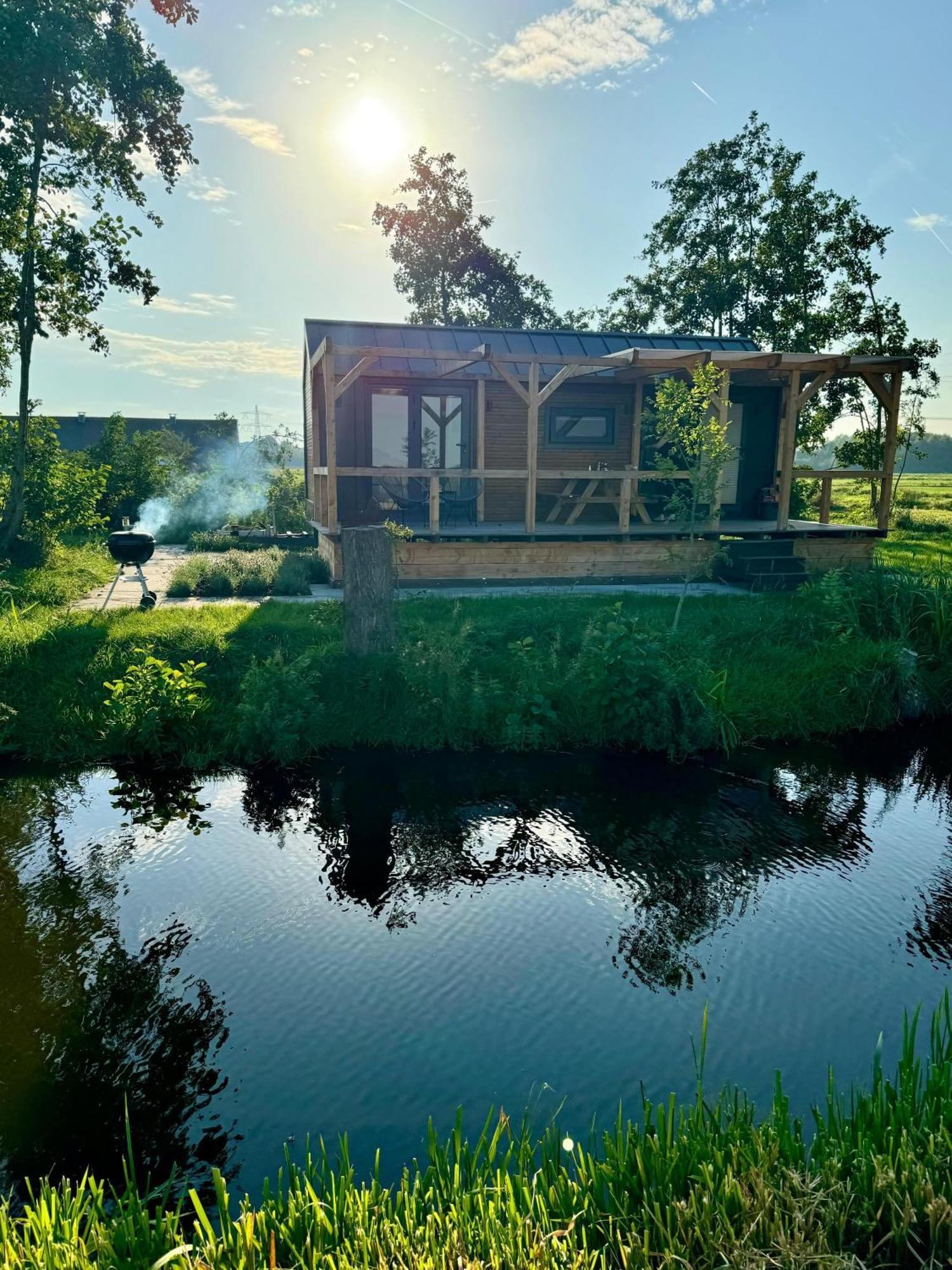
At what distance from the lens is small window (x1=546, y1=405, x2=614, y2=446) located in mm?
15734

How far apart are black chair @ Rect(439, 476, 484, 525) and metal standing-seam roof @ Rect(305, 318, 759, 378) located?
192 cm

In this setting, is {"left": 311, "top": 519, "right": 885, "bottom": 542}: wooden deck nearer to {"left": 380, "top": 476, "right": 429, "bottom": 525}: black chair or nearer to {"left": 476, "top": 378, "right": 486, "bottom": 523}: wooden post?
{"left": 476, "top": 378, "right": 486, "bottom": 523}: wooden post

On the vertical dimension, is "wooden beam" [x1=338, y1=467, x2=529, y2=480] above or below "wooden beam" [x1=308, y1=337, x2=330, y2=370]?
below

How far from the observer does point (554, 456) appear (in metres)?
15.8

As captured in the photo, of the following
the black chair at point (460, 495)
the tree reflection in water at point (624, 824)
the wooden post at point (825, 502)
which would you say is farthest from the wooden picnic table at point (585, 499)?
the tree reflection in water at point (624, 824)

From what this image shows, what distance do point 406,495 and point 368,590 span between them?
7766 millimetres

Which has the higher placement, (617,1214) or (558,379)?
(558,379)

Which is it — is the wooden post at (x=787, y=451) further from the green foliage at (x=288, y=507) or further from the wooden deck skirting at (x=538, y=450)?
the green foliage at (x=288, y=507)

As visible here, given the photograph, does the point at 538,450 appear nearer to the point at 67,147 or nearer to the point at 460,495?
the point at 460,495

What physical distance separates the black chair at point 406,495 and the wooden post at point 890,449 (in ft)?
25.6

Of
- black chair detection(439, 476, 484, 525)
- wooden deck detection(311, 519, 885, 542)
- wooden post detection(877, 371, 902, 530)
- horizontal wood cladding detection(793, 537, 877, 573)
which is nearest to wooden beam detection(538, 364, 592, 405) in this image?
wooden deck detection(311, 519, 885, 542)

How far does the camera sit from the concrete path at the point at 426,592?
11.1 meters

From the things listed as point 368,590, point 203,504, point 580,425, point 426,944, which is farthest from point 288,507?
point 426,944

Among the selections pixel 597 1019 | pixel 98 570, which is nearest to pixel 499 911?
pixel 597 1019
